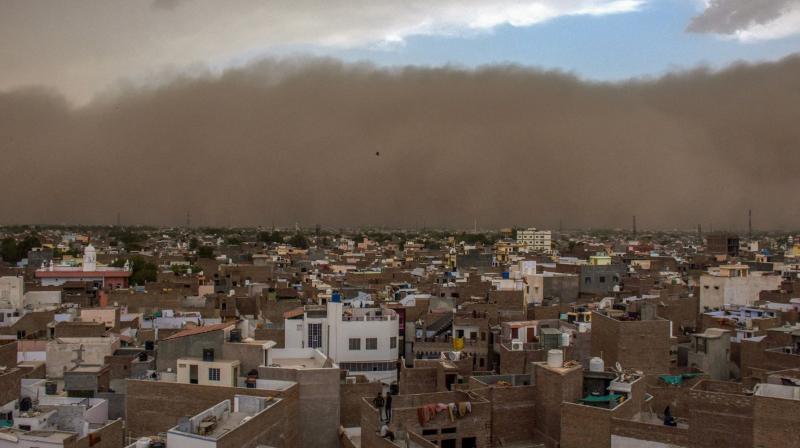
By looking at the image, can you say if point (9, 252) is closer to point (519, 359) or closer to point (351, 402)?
point (351, 402)

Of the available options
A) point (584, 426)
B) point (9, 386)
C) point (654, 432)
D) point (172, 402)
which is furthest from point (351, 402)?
point (9, 386)

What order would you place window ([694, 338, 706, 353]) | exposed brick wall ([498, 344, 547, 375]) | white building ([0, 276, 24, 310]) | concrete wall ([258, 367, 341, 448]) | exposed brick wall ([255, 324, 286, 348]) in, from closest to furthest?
1. concrete wall ([258, 367, 341, 448])
2. exposed brick wall ([498, 344, 547, 375])
3. window ([694, 338, 706, 353])
4. exposed brick wall ([255, 324, 286, 348])
5. white building ([0, 276, 24, 310])

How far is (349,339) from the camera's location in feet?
72.9

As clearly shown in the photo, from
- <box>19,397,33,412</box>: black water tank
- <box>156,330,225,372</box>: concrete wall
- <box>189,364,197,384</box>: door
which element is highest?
<box>156,330,225,372</box>: concrete wall

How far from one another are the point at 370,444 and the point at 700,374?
9.47m

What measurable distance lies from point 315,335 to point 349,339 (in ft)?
Answer: 3.21

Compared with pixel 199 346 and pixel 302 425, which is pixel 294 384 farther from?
pixel 199 346

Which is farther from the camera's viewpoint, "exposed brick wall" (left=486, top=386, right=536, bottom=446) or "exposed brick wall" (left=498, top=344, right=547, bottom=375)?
"exposed brick wall" (left=498, top=344, right=547, bottom=375)

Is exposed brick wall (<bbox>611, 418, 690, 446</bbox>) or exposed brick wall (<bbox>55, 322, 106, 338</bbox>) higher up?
exposed brick wall (<bbox>55, 322, 106, 338</bbox>)

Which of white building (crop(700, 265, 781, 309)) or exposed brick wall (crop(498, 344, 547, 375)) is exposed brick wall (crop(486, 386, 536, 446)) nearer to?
exposed brick wall (crop(498, 344, 547, 375))

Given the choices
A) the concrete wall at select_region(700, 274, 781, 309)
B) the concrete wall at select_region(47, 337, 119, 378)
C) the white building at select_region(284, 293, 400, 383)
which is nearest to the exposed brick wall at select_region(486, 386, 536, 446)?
the white building at select_region(284, 293, 400, 383)

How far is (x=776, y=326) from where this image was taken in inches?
967

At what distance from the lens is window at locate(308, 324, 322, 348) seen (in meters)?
22.3

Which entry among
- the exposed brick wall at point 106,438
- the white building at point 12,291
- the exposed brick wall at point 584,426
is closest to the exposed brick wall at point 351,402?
the exposed brick wall at point 584,426
